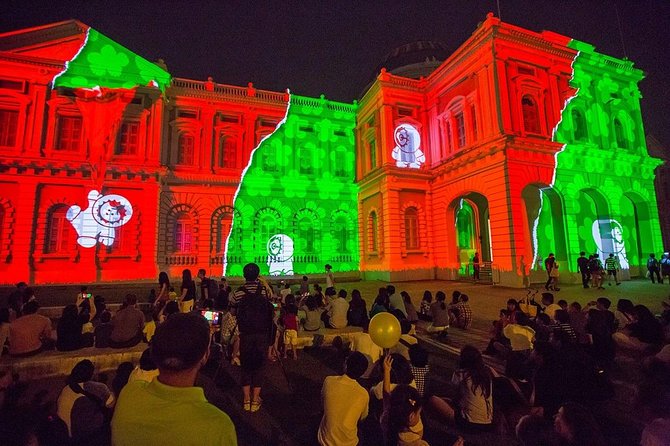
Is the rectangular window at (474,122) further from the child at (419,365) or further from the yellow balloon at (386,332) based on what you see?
the yellow balloon at (386,332)

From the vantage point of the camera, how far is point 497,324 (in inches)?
259

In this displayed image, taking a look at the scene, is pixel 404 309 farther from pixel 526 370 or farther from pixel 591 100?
pixel 591 100

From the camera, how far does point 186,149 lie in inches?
835

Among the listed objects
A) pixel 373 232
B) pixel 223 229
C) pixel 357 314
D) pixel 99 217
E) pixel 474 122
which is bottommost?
pixel 357 314

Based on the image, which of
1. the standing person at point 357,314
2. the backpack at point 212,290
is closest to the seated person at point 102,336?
the backpack at point 212,290

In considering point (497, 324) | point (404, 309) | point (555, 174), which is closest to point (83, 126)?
point (404, 309)

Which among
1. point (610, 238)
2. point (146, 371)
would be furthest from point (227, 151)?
point (610, 238)

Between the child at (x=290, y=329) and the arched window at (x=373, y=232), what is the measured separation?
48.1 ft

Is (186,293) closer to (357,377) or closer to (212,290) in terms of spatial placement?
(212,290)

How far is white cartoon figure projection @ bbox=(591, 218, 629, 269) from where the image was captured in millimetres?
17438

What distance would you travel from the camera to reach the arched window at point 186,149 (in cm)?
2105

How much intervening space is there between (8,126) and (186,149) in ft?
28.9

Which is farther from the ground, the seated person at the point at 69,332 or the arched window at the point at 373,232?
the arched window at the point at 373,232

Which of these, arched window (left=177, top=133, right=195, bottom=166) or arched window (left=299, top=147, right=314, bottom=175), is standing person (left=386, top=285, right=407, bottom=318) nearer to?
arched window (left=299, top=147, right=314, bottom=175)
